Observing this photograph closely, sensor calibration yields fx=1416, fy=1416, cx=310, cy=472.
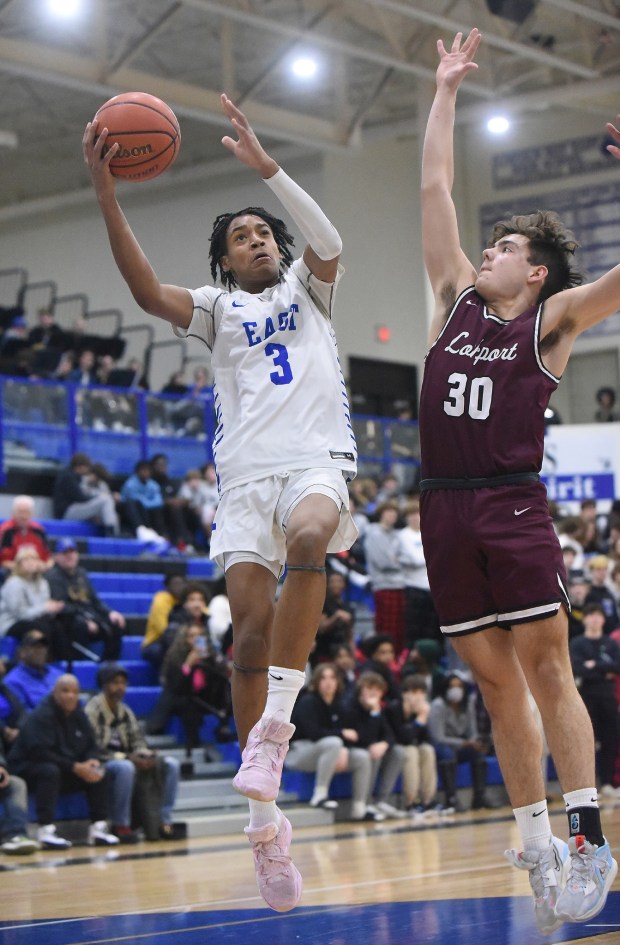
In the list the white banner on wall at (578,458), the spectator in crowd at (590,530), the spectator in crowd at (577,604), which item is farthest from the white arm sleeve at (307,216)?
the white banner on wall at (578,458)

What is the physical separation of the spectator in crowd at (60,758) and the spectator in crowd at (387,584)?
487 cm

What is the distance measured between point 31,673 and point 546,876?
700 centimetres

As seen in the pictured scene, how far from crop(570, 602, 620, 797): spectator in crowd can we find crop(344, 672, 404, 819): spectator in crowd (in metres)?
1.94

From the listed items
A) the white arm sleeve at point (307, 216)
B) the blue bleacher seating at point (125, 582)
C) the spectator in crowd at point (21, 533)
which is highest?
the white arm sleeve at point (307, 216)

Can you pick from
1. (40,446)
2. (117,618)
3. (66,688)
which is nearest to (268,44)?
(40,446)

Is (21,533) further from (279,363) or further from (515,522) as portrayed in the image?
(515,522)

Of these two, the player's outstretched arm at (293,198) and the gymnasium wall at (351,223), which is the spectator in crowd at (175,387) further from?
the player's outstretched arm at (293,198)

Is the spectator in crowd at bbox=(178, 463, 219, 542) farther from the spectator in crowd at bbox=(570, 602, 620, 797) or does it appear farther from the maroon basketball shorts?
the maroon basketball shorts

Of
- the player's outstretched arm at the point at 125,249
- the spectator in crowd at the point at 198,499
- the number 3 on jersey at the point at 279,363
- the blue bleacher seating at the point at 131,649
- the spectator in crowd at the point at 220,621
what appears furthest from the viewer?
the spectator in crowd at the point at 198,499

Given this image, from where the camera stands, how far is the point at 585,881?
4.20 metres

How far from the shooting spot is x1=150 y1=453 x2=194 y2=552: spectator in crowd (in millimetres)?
16594

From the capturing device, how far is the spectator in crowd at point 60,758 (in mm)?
9812

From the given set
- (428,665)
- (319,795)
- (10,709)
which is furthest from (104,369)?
(10,709)

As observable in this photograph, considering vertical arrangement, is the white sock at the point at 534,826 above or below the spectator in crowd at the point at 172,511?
below
